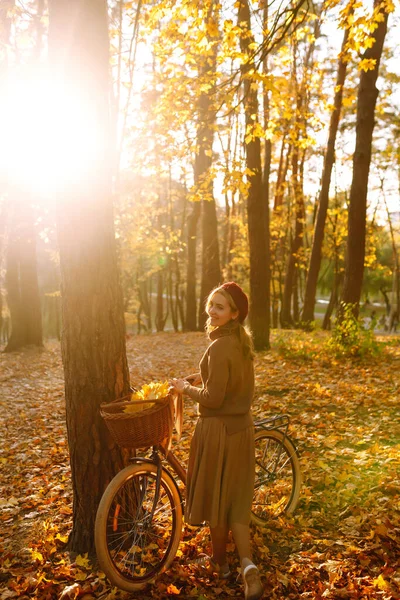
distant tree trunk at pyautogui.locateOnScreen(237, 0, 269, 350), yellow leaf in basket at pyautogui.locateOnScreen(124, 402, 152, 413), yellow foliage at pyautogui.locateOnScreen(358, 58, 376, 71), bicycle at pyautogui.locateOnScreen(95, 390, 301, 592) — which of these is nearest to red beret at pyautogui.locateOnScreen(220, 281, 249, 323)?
yellow leaf in basket at pyautogui.locateOnScreen(124, 402, 152, 413)

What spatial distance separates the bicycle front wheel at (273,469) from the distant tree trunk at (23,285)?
41.0ft

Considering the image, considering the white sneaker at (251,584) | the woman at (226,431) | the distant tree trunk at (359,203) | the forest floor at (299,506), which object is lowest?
the forest floor at (299,506)

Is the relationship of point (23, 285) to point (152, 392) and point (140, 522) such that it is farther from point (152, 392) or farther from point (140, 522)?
point (152, 392)

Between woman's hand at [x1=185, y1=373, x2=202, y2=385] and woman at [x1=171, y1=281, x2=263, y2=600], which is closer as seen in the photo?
woman at [x1=171, y1=281, x2=263, y2=600]

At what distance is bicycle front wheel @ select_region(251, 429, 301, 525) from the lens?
4434mm

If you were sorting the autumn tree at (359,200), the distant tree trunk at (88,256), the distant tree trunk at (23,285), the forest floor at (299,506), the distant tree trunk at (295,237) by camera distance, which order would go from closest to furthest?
the forest floor at (299,506) → the distant tree trunk at (88,256) → the autumn tree at (359,200) → the distant tree trunk at (23,285) → the distant tree trunk at (295,237)

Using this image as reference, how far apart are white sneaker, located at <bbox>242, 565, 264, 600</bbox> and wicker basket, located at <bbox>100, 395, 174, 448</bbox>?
986 millimetres

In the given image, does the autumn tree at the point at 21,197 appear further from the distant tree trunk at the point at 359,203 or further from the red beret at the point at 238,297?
the red beret at the point at 238,297

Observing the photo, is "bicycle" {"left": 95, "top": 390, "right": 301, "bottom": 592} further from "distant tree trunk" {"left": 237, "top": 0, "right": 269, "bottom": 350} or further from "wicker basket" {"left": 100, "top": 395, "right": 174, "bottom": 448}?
"distant tree trunk" {"left": 237, "top": 0, "right": 269, "bottom": 350}

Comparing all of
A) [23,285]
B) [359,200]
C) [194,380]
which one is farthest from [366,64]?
[23,285]

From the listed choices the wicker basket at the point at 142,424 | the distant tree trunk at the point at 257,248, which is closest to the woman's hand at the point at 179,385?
the wicker basket at the point at 142,424

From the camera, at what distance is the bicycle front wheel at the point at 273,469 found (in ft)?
14.5

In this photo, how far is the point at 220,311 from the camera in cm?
349

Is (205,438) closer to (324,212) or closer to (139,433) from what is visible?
(139,433)
